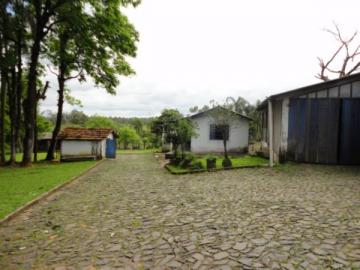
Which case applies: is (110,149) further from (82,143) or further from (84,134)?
(82,143)

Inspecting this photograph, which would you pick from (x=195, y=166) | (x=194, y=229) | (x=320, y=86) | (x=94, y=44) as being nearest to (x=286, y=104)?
(x=320, y=86)

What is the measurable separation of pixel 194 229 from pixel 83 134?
22942 millimetres

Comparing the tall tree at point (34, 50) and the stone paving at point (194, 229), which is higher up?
the tall tree at point (34, 50)

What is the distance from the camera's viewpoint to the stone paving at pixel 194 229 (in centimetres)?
377

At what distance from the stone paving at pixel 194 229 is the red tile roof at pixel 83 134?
56.9ft

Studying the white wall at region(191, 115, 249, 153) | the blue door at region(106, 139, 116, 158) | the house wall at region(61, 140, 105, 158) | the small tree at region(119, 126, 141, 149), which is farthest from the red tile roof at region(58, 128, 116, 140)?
the small tree at region(119, 126, 141, 149)

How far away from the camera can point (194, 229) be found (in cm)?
498

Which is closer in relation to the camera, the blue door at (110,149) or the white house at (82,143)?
the white house at (82,143)

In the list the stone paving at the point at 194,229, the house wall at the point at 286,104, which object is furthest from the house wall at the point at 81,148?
the stone paving at the point at 194,229

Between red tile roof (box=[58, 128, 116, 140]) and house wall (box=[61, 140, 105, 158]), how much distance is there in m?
0.39

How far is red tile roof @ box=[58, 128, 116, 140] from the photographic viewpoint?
82.2 ft

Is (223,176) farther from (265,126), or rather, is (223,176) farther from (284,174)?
(265,126)

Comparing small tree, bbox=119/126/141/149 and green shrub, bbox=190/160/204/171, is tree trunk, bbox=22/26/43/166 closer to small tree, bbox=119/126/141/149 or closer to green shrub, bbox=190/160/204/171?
green shrub, bbox=190/160/204/171

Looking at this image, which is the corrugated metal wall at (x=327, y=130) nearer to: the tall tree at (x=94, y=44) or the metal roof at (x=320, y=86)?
the metal roof at (x=320, y=86)
